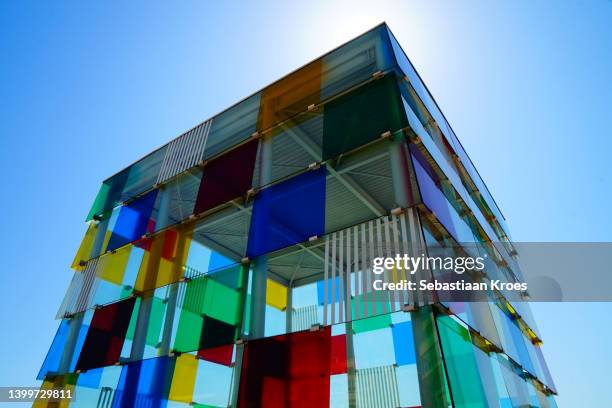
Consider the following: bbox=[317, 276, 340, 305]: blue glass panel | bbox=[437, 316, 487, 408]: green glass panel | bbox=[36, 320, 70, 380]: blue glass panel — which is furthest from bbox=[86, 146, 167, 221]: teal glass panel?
bbox=[437, 316, 487, 408]: green glass panel

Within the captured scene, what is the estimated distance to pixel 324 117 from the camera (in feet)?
28.6

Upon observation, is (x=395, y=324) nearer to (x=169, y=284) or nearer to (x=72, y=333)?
(x=169, y=284)

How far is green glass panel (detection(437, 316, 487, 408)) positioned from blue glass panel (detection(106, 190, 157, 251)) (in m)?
8.26

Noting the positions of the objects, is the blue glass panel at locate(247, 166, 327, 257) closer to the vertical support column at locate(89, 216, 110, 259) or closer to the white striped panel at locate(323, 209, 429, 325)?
the white striped panel at locate(323, 209, 429, 325)

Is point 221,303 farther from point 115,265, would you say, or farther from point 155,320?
point 115,265

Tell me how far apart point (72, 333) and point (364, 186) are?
8504mm

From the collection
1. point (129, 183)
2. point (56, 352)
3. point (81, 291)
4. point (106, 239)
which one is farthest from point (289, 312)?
point (129, 183)

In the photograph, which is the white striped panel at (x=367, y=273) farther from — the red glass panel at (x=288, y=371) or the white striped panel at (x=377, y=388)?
the white striped panel at (x=377, y=388)

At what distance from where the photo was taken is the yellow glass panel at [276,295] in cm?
755

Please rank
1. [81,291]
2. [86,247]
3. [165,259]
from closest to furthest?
[165,259] < [81,291] < [86,247]

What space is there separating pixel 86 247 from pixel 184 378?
6.91 meters

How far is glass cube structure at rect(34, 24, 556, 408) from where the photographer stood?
580 cm

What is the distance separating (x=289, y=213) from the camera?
7.86 m

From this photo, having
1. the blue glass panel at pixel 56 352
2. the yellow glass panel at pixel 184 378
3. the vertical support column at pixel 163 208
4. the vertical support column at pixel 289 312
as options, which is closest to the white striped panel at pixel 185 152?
the vertical support column at pixel 163 208
